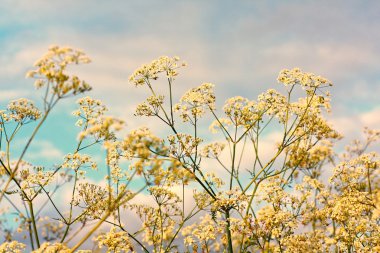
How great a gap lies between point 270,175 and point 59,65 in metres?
8.45

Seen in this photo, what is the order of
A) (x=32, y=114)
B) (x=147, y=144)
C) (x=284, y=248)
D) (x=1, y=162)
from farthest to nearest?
1. (x=284, y=248)
2. (x=32, y=114)
3. (x=1, y=162)
4. (x=147, y=144)

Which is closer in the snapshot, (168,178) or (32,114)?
(32,114)

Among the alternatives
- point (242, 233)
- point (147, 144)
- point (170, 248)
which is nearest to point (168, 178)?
point (170, 248)

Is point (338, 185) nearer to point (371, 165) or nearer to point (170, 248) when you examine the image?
point (371, 165)

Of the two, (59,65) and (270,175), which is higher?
(270,175)

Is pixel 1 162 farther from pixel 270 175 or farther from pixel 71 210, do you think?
pixel 270 175

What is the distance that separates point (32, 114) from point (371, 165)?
430 inches

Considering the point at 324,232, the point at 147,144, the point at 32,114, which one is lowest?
the point at 147,144

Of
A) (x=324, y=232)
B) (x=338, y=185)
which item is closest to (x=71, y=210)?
(x=324, y=232)

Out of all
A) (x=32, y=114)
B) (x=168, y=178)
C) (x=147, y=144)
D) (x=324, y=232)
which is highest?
(x=32, y=114)

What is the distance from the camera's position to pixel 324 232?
15484mm

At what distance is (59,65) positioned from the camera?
7.76 meters

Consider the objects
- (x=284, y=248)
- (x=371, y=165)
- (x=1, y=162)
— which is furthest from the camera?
(x=371, y=165)

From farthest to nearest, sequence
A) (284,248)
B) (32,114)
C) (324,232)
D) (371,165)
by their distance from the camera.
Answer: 1. (371,165)
2. (324,232)
3. (284,248)
4. (32,114)
